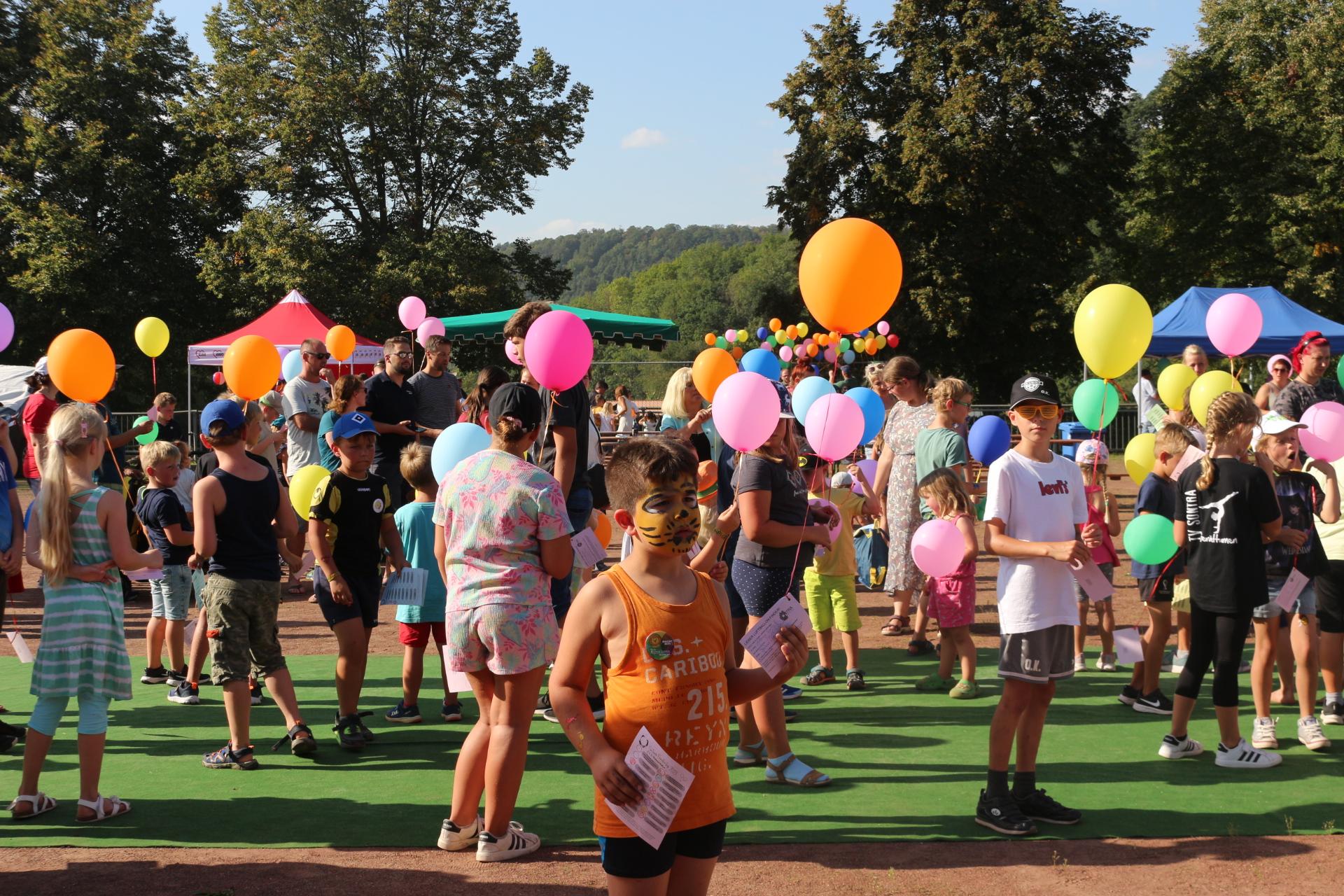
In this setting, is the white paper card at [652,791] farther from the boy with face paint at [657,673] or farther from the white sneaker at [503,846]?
the white sneaker at [503,846]

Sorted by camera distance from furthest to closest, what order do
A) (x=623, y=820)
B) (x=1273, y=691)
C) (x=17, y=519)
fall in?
(x=1273, y=691) → (x=17, y=519) → (x=623, y=820)

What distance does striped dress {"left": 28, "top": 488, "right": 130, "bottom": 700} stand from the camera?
491 centimetres

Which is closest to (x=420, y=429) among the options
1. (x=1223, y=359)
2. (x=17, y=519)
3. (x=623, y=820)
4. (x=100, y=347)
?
(x=100, y=347)

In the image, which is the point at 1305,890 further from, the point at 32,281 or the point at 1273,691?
the point at 32,281

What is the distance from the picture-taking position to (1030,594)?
4.70m

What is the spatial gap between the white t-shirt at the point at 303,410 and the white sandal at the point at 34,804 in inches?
191

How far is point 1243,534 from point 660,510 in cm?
357

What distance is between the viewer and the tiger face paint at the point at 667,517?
292cm

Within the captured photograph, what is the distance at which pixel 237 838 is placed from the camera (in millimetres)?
4754

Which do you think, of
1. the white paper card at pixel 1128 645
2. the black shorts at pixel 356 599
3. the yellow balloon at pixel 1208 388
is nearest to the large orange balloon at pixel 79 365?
the black shorts at pixel 356 599

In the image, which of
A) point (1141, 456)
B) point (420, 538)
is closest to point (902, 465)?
point (1141, 456)

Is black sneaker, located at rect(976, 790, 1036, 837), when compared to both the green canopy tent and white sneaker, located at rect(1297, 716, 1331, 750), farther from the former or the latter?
the green canopy tent

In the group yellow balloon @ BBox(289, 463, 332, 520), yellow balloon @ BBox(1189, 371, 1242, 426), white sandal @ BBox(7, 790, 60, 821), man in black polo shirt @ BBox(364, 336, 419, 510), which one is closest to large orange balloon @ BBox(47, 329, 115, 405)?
yellow balloon @ BBox(289, 463, 332, 520)

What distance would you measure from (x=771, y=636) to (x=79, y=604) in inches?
129
